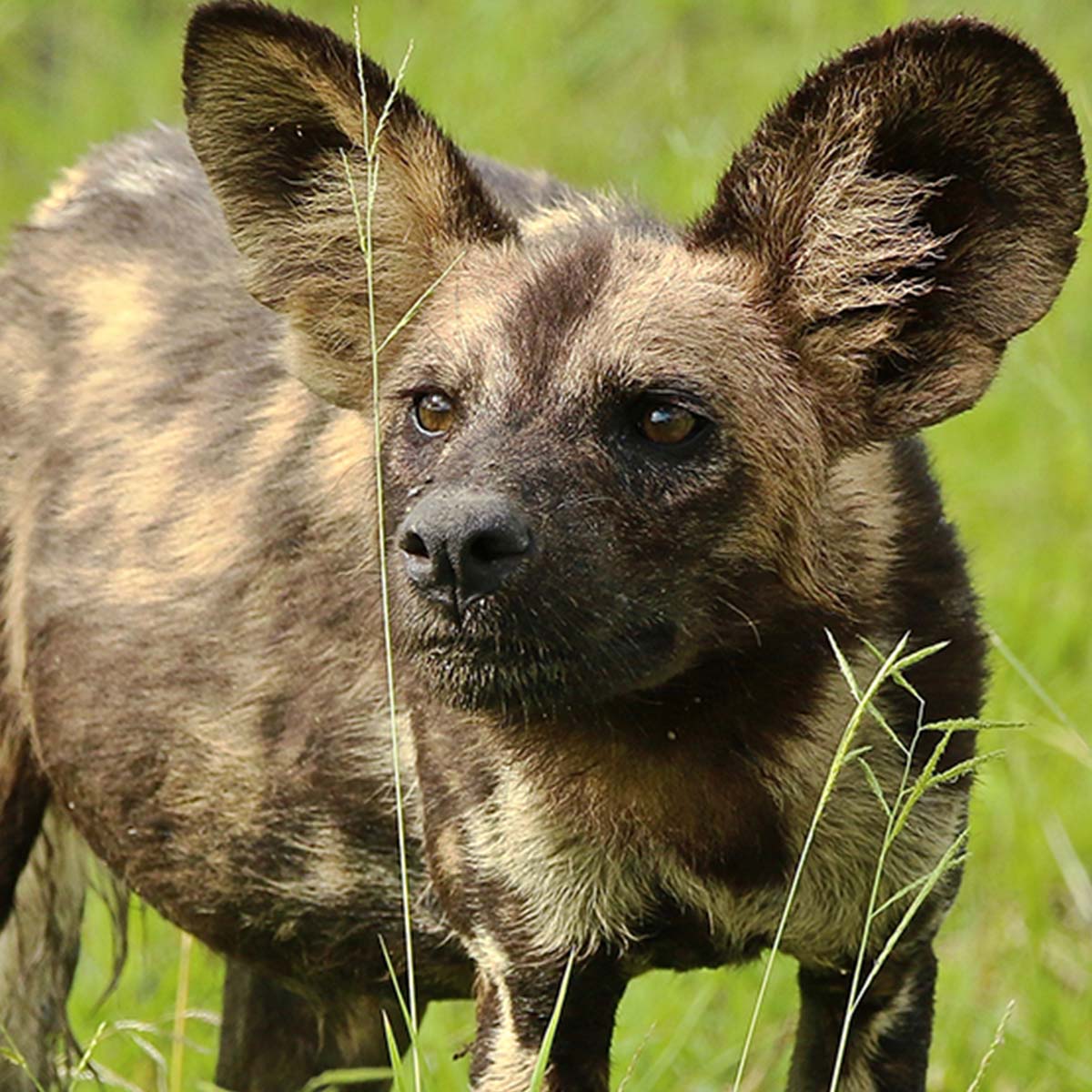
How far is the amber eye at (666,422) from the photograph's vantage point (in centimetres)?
386

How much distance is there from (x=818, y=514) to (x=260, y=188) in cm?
115

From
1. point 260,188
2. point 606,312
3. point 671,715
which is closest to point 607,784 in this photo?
point 671,715

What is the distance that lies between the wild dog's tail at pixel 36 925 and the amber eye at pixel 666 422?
187 centimetres

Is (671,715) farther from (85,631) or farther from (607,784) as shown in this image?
(85,631)

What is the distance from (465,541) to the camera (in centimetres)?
360

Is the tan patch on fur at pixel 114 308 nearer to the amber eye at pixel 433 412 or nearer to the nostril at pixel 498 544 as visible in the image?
the amber eye at pixel 433 412

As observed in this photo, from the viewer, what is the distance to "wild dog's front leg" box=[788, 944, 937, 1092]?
168 inches

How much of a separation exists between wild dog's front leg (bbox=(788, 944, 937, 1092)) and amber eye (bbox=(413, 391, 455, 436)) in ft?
3.81

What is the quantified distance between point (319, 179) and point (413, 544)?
0.99 metres

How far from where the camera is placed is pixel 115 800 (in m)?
4.95

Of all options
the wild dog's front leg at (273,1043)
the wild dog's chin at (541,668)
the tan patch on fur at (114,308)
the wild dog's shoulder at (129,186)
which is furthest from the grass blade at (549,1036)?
the wild dog's shoulder at (129,186)

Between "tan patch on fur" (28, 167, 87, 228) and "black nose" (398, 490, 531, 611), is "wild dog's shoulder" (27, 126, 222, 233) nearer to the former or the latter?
"tan patch on fur" (28, 167, 87, 228)

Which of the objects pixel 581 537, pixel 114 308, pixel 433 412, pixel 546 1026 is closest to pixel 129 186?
pixel 114 308

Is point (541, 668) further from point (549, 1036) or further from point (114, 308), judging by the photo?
point (114, 308)
